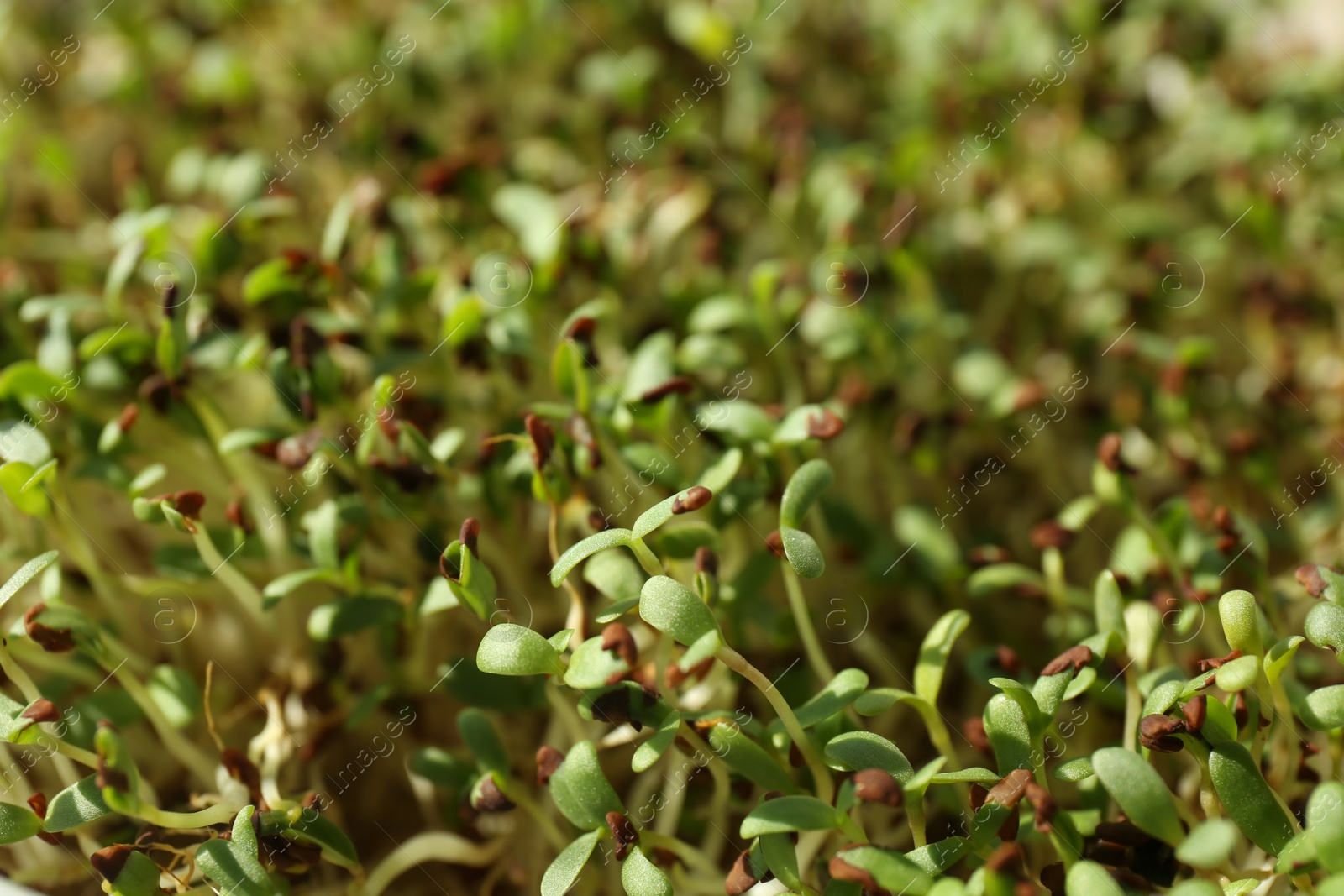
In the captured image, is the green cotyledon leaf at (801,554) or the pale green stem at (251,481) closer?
the green cotyledon leaf at (801,554)

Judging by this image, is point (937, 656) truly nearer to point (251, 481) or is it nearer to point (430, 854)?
point (430, 854)

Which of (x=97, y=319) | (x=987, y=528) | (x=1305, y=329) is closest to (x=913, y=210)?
(x=987, y=528)

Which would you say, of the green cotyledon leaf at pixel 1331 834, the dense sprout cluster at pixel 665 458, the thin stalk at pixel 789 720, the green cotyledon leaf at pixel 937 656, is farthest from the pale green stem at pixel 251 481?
the green cotyledon leaf at pixel 1331 834

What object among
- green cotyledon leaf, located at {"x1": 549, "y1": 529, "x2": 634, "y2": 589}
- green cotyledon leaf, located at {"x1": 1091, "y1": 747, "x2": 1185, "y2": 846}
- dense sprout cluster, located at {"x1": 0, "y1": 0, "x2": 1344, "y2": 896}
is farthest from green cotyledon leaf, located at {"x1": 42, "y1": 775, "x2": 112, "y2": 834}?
green cotyledon leaf, located at {"x1": 1091, "y1": 747, "x2": 1185, "y2": 846}

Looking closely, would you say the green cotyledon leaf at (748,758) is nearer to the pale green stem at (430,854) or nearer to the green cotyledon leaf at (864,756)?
the green cotyledon leaf at (864,756)

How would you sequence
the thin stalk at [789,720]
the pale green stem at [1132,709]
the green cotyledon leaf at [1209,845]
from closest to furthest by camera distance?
the green cotyledon leaf at [1209,845]
the thin stalk at [789,720]
the pale green stem at [1132,709]

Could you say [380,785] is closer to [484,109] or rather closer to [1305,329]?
[484,109]

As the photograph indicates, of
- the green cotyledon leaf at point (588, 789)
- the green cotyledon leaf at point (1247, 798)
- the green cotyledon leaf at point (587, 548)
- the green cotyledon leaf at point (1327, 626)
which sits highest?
the green cotyledon leaf at point (587, 548)

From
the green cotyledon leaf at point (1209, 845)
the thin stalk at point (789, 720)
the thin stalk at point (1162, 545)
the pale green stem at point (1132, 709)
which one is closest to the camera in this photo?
the green cotyledon leaf at point (1209, 845)
